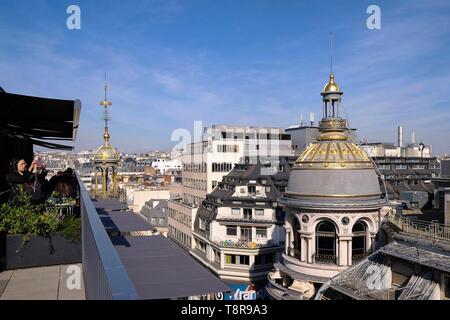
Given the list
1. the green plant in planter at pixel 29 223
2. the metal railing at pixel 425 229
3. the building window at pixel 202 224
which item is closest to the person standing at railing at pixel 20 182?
the green plant in planter at pixel 29 223

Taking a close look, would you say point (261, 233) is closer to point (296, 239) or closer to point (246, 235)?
point (246, 235)

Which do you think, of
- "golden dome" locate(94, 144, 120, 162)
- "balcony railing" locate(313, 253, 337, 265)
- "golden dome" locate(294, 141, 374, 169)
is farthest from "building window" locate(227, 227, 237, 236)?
"balcony railing" locate(313, 253, 337, 265)

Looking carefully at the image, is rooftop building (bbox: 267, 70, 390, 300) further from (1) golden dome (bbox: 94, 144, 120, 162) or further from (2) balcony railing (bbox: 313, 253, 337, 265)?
(1) golden dome (bbox: 94, 144, 120, 162)

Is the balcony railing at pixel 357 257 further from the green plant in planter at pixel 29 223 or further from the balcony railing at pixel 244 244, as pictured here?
the balcony railing at pixel 244 244

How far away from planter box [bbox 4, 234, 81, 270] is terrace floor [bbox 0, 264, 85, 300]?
0.53ft

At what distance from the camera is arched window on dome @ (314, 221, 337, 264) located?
2612cm

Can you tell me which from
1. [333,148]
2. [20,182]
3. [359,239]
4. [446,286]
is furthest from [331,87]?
[20,182]

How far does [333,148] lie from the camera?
27.5 m

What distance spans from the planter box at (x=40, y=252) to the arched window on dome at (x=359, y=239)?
1981 cm

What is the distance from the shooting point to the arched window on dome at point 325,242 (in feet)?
85.7

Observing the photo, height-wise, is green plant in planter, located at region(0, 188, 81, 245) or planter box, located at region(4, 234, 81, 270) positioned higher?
green plant in planter, located at region(0, 188, 81, 245)

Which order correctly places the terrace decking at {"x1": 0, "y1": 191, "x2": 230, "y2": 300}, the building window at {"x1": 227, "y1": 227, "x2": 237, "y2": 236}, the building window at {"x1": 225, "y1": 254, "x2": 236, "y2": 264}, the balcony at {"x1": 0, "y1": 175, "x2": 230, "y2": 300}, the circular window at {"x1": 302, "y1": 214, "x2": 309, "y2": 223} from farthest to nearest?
the building window at {"x1": 227, "y1": 227, "x2": 237, "y2": 236}
the building window at {"x1": 225, "y1": 254, "x2": 236, "y2": 264}
the circular window at {"x1": 302, "y1": 214, "x2": 309, "y2": 223}
the terrace decking at {"x1": 0, "y1": 191, "x2": 230, "y2": 300}
the balcony at {"x1": 0, "y1": 175, "x2": 230, "y2": 300}
